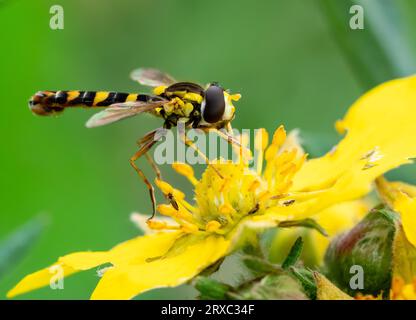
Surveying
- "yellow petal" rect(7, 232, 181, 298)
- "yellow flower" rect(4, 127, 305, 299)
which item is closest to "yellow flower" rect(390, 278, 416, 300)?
"yellow flower" rect(4, 127, 305, 299)

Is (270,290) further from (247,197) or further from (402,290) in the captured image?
(247,197)

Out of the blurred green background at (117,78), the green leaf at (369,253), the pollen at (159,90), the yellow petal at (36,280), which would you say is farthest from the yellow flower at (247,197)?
the blurred green background at (117,78)

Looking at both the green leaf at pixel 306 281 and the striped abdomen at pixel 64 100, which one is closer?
the green leaf at pixel 306 281

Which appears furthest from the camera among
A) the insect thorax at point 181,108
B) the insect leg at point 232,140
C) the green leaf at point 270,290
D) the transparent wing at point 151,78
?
the transparent wing at point 151,78

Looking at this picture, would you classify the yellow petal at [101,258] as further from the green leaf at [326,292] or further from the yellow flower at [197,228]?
the green leaf at [326,292]

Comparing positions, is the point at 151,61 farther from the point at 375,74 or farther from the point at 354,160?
the point at 354,160

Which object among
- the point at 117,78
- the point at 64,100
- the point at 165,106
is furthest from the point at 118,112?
the point at 117,78
